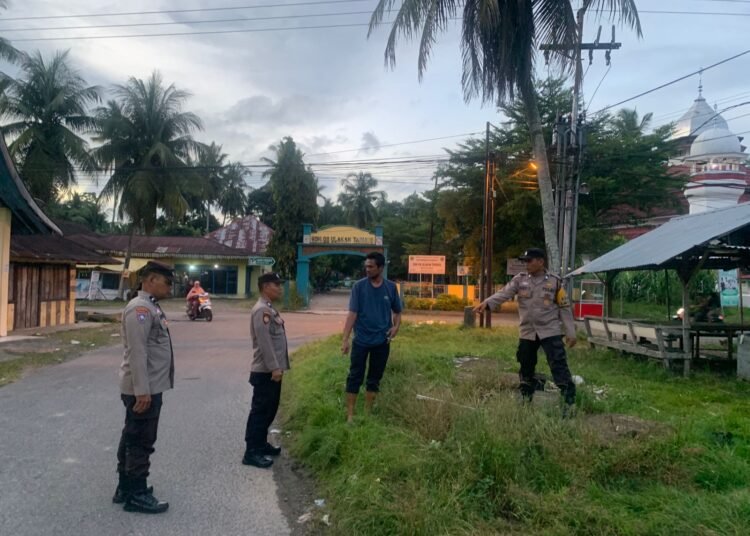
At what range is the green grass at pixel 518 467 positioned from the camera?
3.46 m

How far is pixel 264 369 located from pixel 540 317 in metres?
2.91

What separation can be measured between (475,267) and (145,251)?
2151 centimetres

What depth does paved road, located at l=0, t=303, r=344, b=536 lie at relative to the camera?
13.2 ft

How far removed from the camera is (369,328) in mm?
5867

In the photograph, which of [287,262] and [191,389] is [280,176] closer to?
[287,262]

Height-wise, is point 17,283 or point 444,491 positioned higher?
point 17,283

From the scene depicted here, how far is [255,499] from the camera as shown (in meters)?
4.50

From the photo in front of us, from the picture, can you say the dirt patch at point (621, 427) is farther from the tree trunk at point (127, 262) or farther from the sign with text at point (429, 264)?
the tree trunk at point (127, 262)

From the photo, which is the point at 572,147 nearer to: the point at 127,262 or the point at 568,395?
the point at 568,395

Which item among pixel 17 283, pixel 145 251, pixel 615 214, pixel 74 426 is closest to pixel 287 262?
pixel 145 251

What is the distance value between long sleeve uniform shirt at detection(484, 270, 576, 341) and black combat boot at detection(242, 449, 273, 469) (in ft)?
9.62

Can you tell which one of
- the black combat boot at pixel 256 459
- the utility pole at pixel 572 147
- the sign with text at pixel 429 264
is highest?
the utility pole at pixel 572 147

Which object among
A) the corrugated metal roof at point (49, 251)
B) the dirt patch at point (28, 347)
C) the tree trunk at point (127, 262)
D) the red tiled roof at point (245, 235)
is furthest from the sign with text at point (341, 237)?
the dirt patch at point (28, 347)

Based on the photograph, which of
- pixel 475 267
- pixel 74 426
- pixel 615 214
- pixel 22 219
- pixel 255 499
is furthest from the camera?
pixel 475 267
